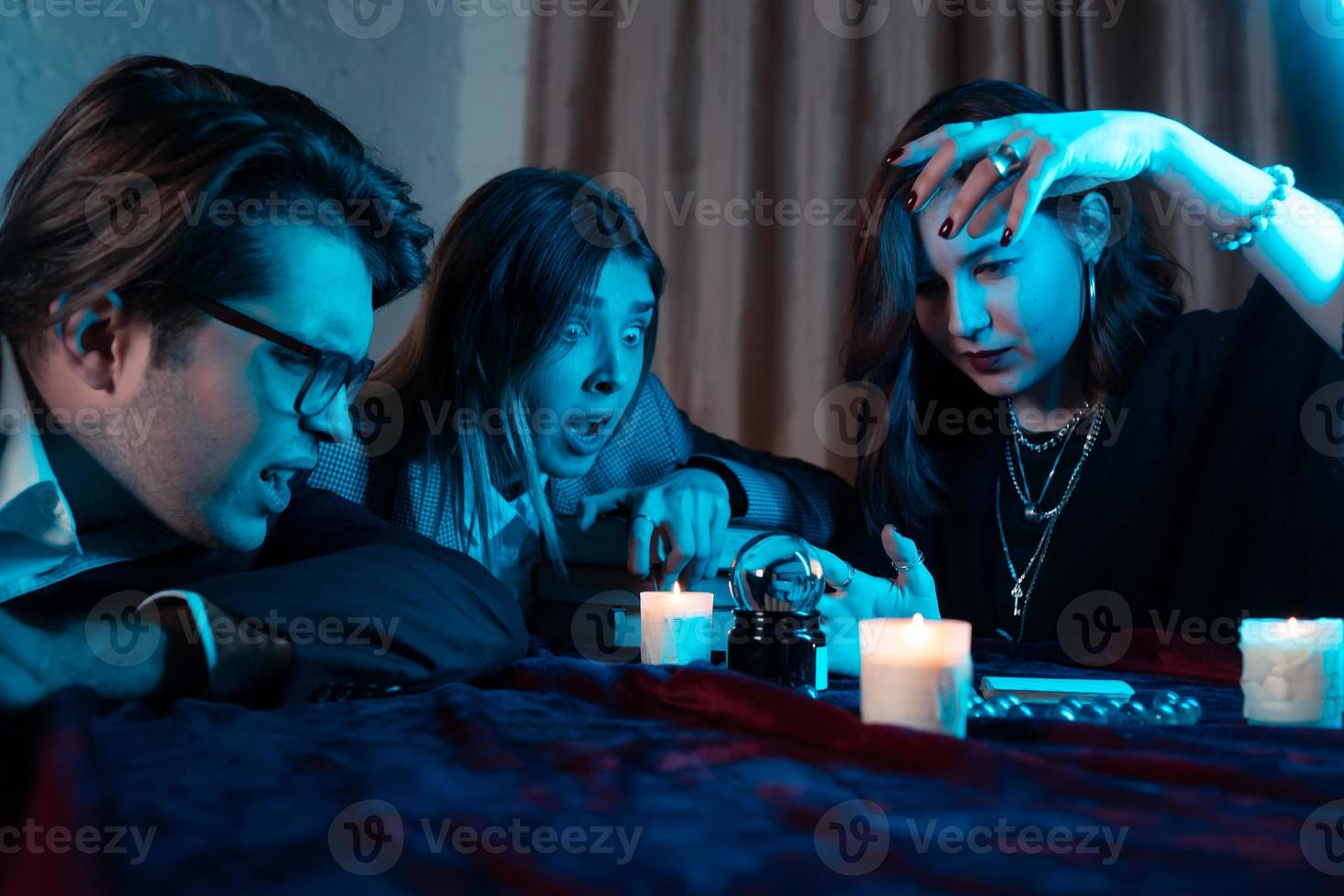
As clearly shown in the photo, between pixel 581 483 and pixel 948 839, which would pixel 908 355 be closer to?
pixel 581 483

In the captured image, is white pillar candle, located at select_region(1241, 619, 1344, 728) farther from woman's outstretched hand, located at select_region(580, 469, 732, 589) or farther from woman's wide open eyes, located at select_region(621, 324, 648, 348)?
woman's wide open eyes, located at select_region(621, 324, 648, 348)

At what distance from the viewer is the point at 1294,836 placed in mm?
488

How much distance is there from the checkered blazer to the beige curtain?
491 millimetres

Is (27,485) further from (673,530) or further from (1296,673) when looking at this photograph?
(1296,673)

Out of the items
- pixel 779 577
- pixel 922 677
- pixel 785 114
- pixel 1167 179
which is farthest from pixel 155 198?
pixel 785 114

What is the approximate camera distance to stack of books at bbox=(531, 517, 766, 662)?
1319 mm

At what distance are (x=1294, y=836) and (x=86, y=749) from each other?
554mm

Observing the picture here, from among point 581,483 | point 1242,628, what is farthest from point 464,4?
point 1242,628

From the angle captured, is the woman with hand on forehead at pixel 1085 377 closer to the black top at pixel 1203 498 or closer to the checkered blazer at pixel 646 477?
the black top at pixel 1203 498

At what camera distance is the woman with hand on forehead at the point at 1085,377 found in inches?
53.5

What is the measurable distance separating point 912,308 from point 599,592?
0.67 metres

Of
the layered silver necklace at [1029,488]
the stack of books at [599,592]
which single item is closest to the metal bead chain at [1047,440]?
the layered silver necklace at [1029,488]

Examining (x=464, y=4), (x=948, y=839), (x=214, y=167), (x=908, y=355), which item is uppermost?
(x=464, y=4)

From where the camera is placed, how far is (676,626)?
1050 mm
